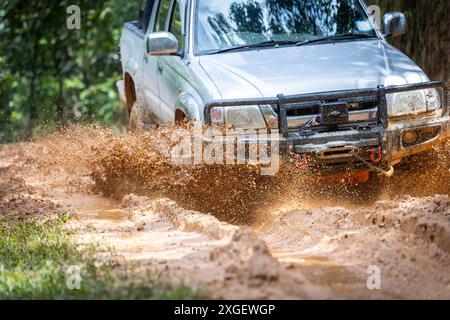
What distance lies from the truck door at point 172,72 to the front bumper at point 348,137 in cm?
116

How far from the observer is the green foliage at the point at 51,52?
55.0ft

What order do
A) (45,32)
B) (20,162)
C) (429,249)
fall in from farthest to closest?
1. (45,32)
2. (20,162)
3. (429,249)

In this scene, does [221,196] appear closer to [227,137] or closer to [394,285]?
[227,137]

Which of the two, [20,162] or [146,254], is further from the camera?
[20,162]

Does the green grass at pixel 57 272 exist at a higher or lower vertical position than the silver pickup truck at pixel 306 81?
lower

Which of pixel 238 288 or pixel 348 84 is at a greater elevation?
pixel 348 84

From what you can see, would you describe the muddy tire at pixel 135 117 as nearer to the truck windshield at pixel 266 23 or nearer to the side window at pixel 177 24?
the side window at pixel 177 24

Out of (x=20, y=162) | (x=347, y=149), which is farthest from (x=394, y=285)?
(x=20, y=162)

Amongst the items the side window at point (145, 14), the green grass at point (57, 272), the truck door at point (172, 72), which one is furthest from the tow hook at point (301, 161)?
the side window at point (145, 14)

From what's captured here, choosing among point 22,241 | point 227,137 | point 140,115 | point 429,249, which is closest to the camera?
point 429,249

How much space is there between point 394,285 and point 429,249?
0.70 metres

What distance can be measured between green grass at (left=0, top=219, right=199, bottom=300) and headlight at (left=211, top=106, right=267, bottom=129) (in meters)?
1.45

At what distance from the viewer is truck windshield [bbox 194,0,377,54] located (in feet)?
25.6

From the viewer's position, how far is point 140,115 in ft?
31.9
